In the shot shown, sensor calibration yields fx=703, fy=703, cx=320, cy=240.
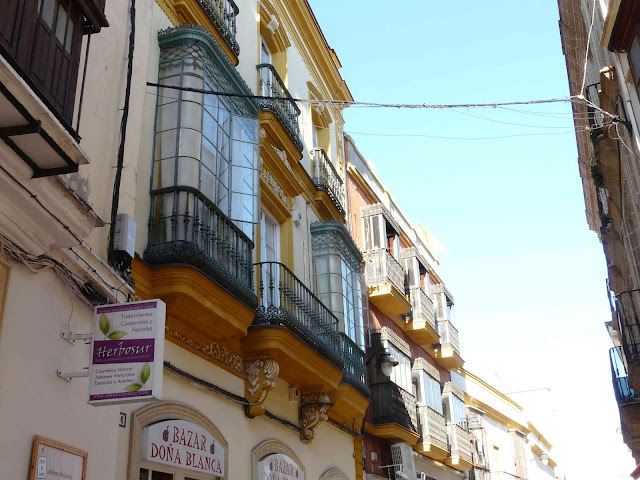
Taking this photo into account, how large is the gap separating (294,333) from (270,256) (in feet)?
7.12

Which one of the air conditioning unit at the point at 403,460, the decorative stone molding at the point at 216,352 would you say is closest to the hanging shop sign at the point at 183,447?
the decorative stone molding at the point at 216,352

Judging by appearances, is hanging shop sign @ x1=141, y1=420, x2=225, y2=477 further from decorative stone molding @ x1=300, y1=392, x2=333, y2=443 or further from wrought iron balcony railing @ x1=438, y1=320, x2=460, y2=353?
wrought iron balcony railing @ x1=438, y1=320, x2=460, y2=353

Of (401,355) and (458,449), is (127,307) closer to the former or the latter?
(401,355)

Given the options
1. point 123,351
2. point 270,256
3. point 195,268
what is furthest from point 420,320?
point 123,351

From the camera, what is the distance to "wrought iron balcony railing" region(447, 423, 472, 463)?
18.3 meters

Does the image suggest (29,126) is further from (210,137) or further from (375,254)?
(375,254)

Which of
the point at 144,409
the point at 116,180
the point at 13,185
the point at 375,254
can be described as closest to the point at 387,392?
the point at 375,254

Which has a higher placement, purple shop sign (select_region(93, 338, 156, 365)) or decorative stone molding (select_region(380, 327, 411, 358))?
decorative stone molding (select_region(380, 327, 411, 358))

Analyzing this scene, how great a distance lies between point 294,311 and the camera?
1016 cm

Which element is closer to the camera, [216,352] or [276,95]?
[216,352]

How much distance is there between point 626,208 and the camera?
11539 mm

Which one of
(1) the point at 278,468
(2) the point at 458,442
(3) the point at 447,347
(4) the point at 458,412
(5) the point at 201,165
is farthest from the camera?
(3) the point at 447,347

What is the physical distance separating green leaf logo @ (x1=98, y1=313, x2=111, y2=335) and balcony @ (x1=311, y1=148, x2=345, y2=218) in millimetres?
8580

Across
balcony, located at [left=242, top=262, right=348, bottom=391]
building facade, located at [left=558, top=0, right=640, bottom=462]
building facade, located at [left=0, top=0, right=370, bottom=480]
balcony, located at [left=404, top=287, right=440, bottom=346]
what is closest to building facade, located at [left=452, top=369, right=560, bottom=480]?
balcony, located at [left=404, top=287, right=440, bottom=346]
